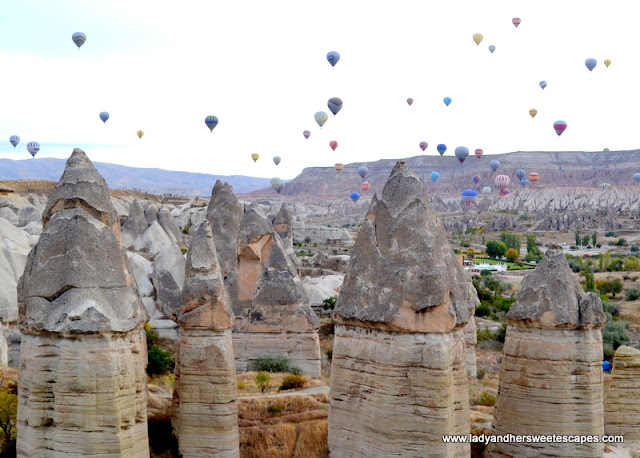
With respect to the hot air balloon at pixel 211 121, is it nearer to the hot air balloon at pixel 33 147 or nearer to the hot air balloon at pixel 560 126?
the hot air balloon at pixel 33 147

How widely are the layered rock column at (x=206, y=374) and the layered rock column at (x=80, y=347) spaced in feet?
3.93

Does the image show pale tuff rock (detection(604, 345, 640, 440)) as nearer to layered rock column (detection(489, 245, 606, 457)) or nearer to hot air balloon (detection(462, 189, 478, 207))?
layered rock column (detection(489, 245, 606, 457))

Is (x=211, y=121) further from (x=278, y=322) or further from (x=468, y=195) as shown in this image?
(x=468, y=195)

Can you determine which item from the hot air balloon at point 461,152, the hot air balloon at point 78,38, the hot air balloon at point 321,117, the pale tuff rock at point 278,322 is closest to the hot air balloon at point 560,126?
the hot air balloon at point 461,152

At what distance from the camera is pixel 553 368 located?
29.5ft

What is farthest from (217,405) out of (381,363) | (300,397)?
(300,397)

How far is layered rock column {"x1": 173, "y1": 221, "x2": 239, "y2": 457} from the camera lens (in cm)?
863

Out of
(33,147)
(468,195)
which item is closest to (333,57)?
(33,147)

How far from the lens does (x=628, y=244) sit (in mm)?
68000

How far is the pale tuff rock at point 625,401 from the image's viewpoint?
1042cm

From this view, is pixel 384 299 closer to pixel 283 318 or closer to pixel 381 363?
pixel 381 363

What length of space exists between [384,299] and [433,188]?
154 meters

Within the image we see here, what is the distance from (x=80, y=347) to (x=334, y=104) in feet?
154

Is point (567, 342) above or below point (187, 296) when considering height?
below
